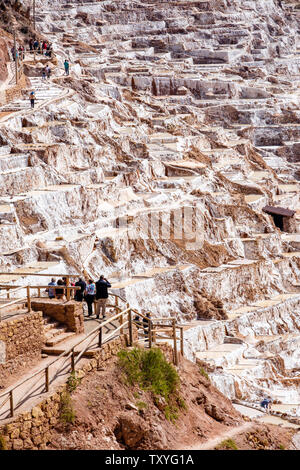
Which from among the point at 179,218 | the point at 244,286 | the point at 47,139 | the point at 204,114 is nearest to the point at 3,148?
the point at 47,139

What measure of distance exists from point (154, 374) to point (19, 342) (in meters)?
2.50

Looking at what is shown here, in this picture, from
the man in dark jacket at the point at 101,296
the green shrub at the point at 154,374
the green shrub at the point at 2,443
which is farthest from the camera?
the man in dark jacket at the point at 101,296

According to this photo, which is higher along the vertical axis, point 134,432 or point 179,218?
point 134,432

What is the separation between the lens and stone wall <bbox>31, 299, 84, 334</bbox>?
850 inches

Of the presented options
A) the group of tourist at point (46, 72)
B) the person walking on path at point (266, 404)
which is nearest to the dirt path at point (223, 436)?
the person walking on path at point (266, 404)

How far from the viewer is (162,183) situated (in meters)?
58.0

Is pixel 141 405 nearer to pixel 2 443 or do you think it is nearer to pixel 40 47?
pixel 2 443

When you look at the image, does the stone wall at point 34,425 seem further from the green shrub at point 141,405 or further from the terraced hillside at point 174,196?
the terraced hillside at point 174,196

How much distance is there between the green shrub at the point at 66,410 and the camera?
698 inches

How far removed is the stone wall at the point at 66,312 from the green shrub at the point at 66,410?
3.61 meters

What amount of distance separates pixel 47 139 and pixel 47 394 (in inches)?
1494

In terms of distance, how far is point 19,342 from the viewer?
786 inches

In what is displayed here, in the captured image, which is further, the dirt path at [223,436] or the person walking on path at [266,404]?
the person walking on path at [266,404]
